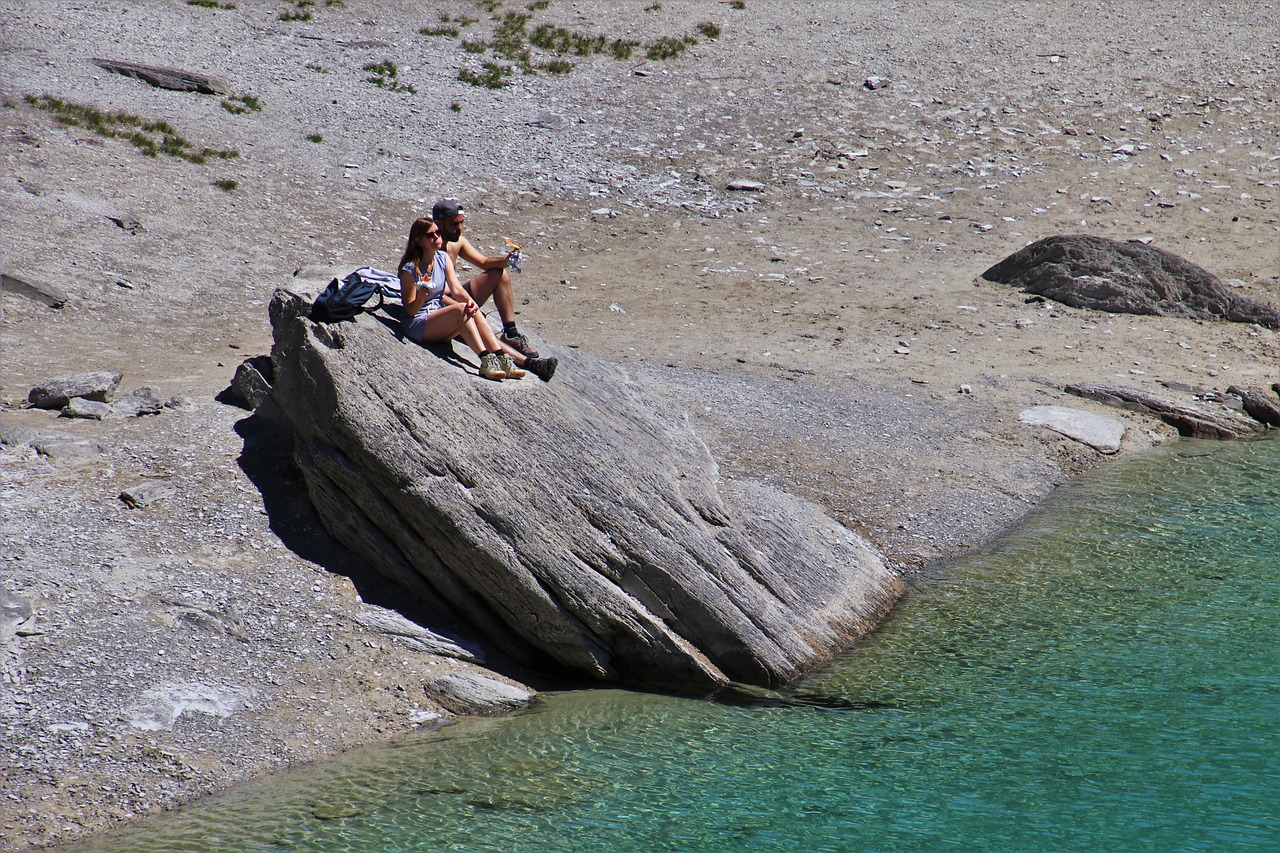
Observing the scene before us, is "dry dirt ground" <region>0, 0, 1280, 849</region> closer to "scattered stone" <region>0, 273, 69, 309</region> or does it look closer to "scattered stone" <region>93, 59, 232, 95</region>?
"scattered stone" <region>0, 273, 69, 309</region>

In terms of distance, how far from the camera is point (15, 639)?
7.32m

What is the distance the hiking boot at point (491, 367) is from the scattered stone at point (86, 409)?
13.7ft

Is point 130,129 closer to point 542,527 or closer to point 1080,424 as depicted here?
point 542,527

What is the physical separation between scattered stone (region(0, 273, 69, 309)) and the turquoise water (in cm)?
1077

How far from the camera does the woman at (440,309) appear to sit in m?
9.51

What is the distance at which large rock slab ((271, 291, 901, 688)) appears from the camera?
8539mm

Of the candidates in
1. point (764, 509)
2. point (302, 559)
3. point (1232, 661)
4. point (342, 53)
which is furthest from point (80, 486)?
point (342, 53)

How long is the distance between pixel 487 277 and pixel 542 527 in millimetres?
2954

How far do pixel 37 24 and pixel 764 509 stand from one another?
23.0 meters

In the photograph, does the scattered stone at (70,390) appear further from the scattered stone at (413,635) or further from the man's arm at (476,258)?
the scattered stone at (413,635)

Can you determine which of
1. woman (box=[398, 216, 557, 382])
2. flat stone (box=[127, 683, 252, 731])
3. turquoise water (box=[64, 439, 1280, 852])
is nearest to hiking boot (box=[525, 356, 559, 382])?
woman (box=[398, 216, 557, 382])

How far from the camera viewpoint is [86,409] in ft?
35.4

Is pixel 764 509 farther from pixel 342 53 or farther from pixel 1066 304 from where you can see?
pixel 342 53

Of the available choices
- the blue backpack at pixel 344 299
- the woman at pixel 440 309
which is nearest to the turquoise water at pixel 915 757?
the woman at pixel 440 309
